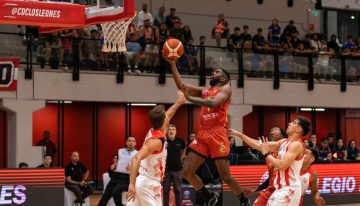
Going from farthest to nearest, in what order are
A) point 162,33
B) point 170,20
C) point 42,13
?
point 170,20 → point 162,33 → point 42,13

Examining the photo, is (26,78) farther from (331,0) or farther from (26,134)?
(331,0)

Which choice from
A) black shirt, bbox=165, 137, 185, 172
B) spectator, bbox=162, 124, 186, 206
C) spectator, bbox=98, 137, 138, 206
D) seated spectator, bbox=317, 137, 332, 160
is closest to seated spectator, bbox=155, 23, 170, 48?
seated spectator, bbox=317, 137, 332, 160

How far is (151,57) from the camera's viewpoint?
1012 inches

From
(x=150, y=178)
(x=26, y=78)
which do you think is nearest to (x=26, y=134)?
(x=26, y=78)

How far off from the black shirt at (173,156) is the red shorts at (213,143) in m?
A: 4.52

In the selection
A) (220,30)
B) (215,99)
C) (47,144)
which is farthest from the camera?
(220,30)

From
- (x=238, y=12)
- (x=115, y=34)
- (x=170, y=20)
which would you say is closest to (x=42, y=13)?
(x=115, y=34)

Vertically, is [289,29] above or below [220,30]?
above

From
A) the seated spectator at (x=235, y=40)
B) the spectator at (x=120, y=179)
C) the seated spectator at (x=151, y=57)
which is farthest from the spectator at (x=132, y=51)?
the spectator at (x=120, y=179)

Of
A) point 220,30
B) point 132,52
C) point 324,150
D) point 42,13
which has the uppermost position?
point 220,30

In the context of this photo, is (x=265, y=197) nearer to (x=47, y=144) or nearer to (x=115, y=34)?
(x=115, y=34)

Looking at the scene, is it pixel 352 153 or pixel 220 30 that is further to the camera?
pixel 220 30

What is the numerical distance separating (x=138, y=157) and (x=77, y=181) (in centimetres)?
958

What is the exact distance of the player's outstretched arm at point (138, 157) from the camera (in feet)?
35.3
